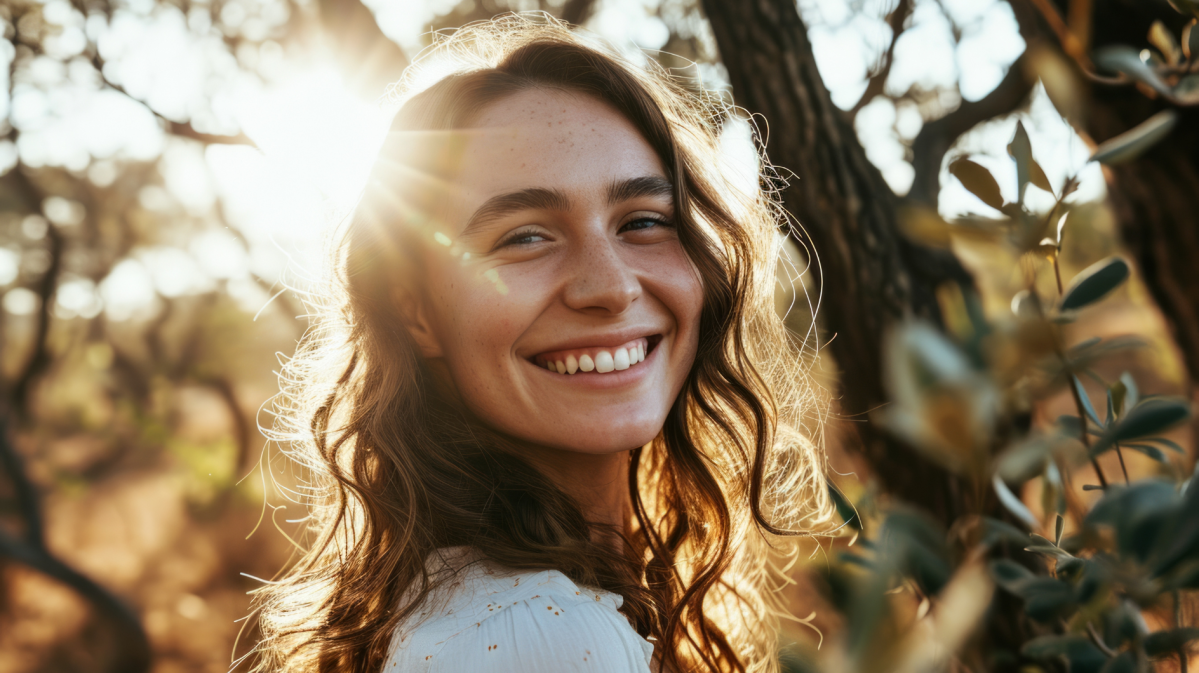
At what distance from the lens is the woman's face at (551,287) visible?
4.64 feet

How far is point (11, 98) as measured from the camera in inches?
272

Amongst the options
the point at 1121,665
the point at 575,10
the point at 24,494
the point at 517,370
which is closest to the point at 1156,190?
the point at 517,370

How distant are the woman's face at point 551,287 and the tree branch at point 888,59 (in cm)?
276

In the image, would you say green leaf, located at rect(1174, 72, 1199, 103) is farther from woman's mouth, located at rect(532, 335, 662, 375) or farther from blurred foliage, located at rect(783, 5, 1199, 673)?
woman's mouth, located at rect(532, 335, 662, 375)

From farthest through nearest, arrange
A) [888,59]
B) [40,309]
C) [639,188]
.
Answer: [40,309]
[888,59]
[639,188]

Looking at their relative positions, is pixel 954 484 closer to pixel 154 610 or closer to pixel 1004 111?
pixel 1004 111

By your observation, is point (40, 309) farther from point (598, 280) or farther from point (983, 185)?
point (983, 185)

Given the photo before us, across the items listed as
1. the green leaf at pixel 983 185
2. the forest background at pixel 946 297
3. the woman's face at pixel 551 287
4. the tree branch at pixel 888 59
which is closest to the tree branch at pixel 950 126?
the forest background at pixel 946 297

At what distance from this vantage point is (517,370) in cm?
143

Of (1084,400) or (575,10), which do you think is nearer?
(1084,400)

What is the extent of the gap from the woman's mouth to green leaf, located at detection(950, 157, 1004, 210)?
2.89 feet

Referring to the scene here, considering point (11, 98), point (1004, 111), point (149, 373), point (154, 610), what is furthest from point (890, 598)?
point (149, 373)

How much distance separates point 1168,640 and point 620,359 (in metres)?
0.95

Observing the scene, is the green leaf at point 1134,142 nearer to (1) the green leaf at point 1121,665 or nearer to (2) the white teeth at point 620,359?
(1) the green leaf at point 1121,665
